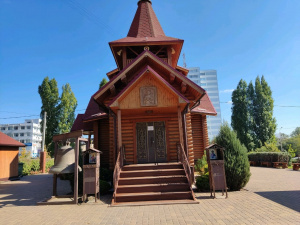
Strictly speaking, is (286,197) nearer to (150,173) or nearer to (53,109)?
(150,173)

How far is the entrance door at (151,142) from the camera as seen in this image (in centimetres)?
1177

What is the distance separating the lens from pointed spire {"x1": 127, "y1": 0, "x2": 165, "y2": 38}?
1557 centimetres

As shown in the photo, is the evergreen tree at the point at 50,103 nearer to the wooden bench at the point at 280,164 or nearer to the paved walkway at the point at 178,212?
the paved walkway at the point at 178,212

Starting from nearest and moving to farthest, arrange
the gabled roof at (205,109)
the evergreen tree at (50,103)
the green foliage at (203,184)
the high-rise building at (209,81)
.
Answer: the green foliage at (203,184) < the gabled roof at (205,109) < the evergreen tree at (50,103) < the high-rise building at (209,81)

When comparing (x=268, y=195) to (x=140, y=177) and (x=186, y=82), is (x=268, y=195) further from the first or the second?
(x=186, y=82)

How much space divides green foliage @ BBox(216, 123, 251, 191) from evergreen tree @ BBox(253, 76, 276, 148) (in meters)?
31.3

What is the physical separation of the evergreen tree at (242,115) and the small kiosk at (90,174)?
34.9m

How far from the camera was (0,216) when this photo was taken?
661 centimetres

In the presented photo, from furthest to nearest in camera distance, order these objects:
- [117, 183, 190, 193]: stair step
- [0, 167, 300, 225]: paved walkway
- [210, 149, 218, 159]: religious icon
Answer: [210, 149, 218, 159]: religious icon, [117, 183, 190, 193]: stair step, [0, 167, 300, 225]: paved walkway

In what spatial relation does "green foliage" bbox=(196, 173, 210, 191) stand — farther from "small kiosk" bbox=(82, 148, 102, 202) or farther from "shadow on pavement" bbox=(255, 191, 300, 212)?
"small kiosk" bbox=(82, 148, 102, 202)

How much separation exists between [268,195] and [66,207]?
814 cm

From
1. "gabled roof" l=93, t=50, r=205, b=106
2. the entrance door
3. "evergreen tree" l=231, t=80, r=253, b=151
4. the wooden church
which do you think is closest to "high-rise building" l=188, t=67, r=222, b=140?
"evergreen tree" l=231, t=80, r=253, b=151

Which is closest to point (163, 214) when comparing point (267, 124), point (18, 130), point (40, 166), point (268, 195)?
point (268, 195)

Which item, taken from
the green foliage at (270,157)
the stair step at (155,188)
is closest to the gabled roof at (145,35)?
the stair step at (155,188)
